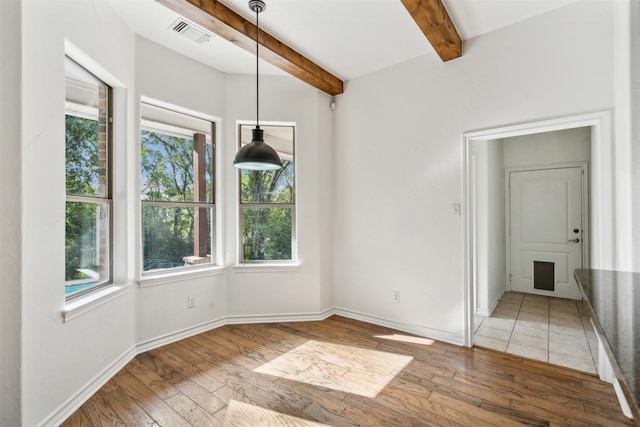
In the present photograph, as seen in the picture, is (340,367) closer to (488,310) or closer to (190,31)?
(488,310)

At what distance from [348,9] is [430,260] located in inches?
98.4

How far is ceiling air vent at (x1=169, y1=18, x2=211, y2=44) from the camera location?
2.70 m

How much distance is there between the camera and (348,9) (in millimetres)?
2592

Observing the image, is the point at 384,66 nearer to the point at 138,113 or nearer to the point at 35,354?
the point at 138,113

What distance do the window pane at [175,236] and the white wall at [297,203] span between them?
0.28 meters

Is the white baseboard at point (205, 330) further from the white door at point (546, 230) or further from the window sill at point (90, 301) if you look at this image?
the white door at point (546, 230)

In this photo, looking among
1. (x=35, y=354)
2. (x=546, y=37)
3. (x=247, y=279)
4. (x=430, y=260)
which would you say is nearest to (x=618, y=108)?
(x=546, y=37)

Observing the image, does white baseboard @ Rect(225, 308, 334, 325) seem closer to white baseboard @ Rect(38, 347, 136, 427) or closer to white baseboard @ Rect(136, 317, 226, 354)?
white baseboard @ Rect(136, 317, 226, 354)

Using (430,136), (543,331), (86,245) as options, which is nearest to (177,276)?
(86,245)

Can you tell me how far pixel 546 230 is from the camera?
4836 mm

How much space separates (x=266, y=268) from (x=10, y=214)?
94.1 inches

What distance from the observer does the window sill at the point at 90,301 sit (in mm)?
2113

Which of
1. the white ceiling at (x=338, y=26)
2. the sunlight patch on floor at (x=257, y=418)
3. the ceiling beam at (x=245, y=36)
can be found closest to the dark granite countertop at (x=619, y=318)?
the sunlight patch on floor at (x=257, y=418)

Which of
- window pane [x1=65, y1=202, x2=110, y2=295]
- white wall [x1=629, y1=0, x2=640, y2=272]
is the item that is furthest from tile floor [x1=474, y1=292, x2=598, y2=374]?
window pane [x1=65, y1=202, x2=110, y2=295]
